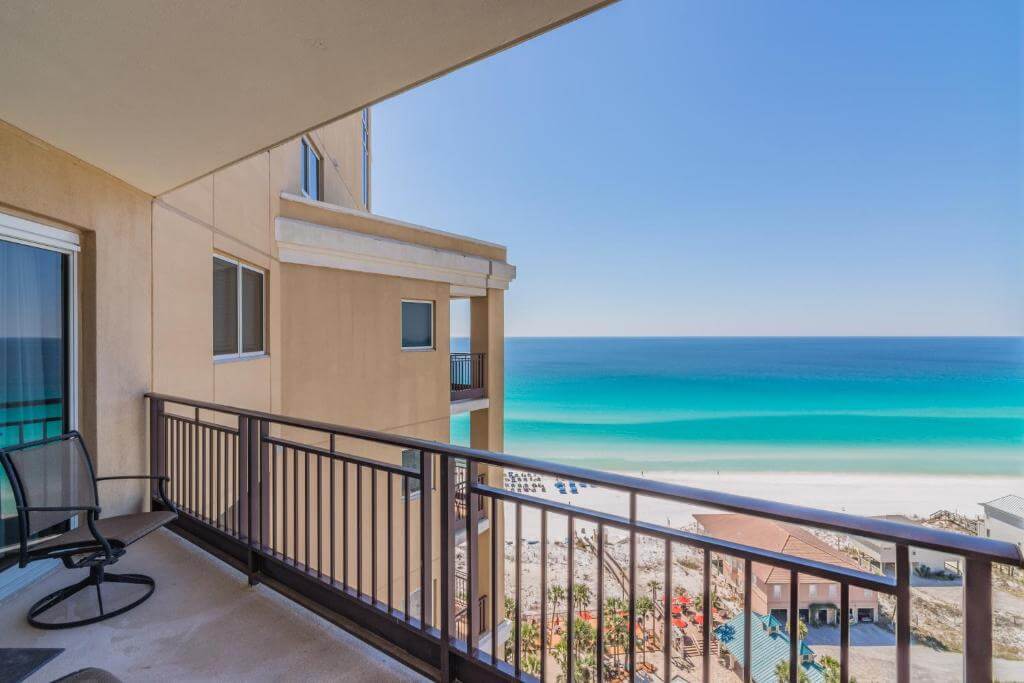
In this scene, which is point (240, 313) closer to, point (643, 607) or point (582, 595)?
point (643, 607)

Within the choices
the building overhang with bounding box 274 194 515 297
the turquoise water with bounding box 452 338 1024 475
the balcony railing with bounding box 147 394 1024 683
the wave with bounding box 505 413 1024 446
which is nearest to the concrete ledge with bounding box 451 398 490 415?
the building overhang with bounding box 274 194 515 297

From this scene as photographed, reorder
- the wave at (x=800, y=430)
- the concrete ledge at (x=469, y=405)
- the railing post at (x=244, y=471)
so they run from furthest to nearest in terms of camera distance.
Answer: the wave at (x=800, y=430), the concrete ledge at (x=469, y=405), the railing post at (x=244, y=471)

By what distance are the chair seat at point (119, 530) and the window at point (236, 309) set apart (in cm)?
206

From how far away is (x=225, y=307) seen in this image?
4.63 meters

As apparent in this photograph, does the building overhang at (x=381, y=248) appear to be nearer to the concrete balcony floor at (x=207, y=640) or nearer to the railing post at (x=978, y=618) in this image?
the concrete balcony floor at (x=207, y=640)

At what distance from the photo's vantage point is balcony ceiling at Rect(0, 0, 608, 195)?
56.9 inches

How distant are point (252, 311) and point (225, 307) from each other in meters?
0.60

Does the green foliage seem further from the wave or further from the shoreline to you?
the wave

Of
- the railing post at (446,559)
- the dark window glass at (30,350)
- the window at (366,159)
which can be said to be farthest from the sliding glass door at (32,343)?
the window at (366,159)

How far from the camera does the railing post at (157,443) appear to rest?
11.2ft

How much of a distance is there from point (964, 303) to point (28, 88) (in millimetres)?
47331

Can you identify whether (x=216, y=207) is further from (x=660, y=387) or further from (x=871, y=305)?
(x=871, y=305)

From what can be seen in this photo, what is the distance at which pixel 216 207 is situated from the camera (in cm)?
423

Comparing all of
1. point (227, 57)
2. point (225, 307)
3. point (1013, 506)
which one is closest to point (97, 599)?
point (227, 57)
